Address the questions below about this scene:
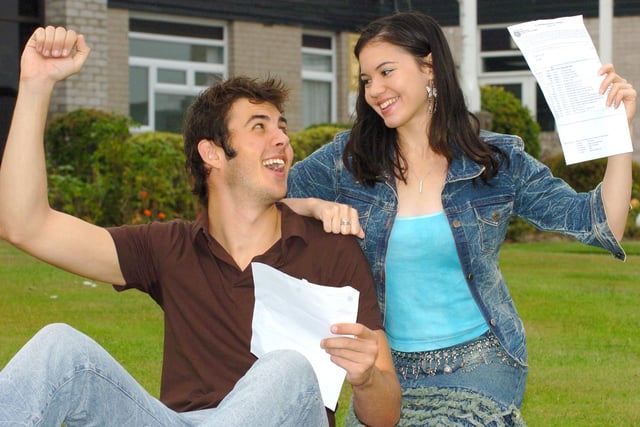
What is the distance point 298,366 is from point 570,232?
1.30 meters

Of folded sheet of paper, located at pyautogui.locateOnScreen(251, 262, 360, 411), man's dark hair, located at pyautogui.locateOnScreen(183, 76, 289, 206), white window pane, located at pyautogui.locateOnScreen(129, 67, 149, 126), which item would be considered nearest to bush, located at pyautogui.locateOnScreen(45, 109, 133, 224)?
white window pane, located at pyautogui.locateOnScreen(129, 67, 149, 126)

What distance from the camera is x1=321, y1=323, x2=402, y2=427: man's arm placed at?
3.60 m

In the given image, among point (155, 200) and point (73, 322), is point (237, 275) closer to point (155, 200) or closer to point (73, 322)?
point (73, 322)

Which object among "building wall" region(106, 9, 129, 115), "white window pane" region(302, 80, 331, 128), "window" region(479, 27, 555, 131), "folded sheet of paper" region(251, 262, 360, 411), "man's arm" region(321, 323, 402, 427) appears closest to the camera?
"man's arm" region(321, 323, 402, 427)

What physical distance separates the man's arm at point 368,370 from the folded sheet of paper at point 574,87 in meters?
1.01

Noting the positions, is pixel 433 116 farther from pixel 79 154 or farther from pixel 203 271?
pixel 79 154

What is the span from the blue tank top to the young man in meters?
0.20

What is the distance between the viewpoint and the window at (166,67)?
798 inches

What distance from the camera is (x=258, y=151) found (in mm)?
4367

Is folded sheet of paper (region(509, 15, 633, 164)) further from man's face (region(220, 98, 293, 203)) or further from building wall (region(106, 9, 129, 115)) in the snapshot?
building wall (region(106, 9, 129, 115))

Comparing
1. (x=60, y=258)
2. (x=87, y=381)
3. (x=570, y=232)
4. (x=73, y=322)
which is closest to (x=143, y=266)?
(x=60, y=258)

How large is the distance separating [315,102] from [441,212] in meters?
19.2

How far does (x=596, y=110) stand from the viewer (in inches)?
163

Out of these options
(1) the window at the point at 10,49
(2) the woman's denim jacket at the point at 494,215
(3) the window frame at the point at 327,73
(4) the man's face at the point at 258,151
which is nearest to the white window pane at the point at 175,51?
(3) the window frame at the point at 327,73
